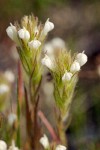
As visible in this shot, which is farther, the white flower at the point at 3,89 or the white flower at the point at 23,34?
the white flower at the point at 3,89

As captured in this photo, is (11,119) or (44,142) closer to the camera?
(44,142)

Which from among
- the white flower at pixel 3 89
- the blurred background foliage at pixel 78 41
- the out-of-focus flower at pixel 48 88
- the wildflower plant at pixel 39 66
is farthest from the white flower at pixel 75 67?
the out-of-focus flower at pixel 48 88

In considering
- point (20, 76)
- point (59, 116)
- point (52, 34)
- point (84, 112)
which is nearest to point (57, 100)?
point (59, 116)

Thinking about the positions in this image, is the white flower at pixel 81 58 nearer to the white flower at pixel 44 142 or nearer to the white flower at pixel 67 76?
the white flower at pixel 67 76

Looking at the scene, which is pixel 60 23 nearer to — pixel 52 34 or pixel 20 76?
pixel 52 34

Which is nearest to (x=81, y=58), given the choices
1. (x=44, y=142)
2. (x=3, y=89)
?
(x=44, y=142)

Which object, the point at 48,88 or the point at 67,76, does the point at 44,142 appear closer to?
the point at 67,76

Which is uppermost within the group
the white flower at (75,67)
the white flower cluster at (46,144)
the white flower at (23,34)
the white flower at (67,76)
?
the white flower at (23,34)
